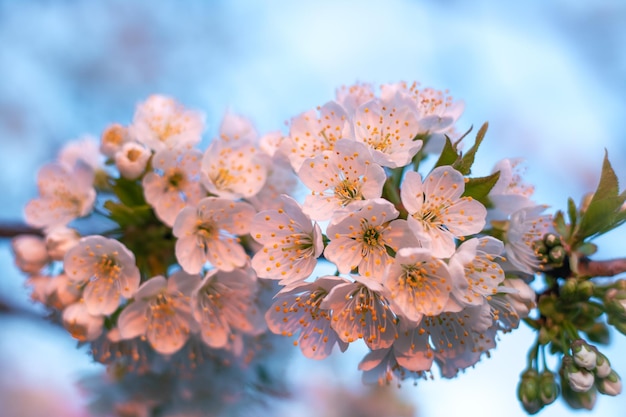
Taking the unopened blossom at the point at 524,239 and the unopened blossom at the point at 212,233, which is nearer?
the unopened blossom at the point at 524,239

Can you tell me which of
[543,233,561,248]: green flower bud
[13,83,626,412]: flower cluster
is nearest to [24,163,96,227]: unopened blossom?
[13,83,626,412]: flower cluster

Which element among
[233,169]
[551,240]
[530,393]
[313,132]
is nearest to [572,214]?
[551,240]

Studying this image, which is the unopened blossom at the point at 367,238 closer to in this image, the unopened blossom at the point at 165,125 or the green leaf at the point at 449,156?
the green leaf at the point at 449,156

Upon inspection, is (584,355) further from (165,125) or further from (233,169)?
(165,125)

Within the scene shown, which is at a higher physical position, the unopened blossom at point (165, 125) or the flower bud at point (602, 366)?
the unopened blossom at point (165, 125)

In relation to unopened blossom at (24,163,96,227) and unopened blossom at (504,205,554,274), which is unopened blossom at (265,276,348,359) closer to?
unopened blossom at (504,205,554,274)

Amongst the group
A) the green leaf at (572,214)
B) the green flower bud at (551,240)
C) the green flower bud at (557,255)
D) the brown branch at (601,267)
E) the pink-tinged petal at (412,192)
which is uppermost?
the pink-tinged petal at (412,192)

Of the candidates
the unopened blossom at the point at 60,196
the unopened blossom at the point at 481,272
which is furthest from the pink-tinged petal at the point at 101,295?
the unopened blossom at the point at 481,272
